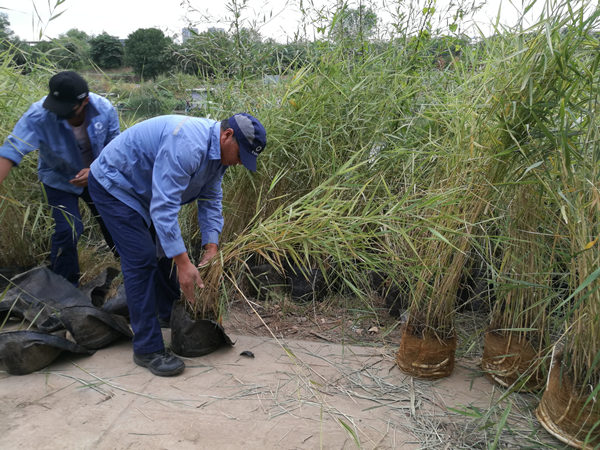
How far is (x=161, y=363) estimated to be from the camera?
8.14 ft

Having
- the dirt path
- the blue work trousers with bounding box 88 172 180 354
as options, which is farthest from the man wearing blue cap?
the dirt path

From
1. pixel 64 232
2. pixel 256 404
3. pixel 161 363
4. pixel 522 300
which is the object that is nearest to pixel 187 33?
pixel 64 232

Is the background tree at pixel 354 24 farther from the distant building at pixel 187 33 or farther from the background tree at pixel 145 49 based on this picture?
the background tree at pixel 145 49

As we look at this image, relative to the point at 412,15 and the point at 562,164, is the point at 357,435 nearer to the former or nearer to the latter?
the point at 562,164

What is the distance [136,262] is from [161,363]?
53cm

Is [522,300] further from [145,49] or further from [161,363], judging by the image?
[145,49]

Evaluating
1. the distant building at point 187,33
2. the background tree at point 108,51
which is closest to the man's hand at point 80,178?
the distant building at point 187,33

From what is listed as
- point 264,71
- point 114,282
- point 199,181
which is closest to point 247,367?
point 199,181

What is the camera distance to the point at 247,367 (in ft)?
8.45

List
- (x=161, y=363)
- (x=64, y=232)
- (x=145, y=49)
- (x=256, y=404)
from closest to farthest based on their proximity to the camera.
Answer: (x=256, y=404) → (x=161, y=363) → (x=64, y=232) → (x=145, y=49)

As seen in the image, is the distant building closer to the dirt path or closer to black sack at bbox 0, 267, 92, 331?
black sack at bbox 0, 267, 92, 331

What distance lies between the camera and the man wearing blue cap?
7.53 ft

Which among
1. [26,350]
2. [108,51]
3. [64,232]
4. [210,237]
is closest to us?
[26,350]

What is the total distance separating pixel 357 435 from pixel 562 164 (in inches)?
52.6
